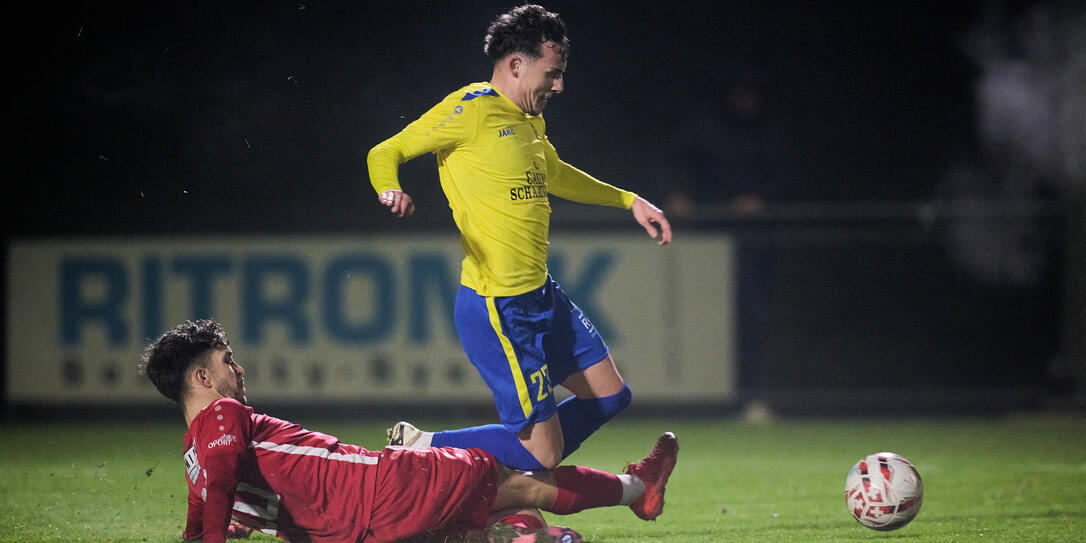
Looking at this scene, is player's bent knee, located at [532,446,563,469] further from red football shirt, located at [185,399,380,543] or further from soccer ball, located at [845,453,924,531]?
soccer ball, located at [845,453,924,531]

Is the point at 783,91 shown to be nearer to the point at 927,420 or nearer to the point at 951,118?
the point at 951,118

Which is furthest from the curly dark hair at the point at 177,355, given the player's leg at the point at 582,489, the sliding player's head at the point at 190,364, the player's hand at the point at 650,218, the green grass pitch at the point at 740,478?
the player's hand at the point at 650,218

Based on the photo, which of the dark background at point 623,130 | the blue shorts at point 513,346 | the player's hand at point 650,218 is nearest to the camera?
the blue shorts at point 513,346

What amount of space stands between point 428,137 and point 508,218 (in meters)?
0.39

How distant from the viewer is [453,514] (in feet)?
13.2

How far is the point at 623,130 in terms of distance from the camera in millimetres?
10172

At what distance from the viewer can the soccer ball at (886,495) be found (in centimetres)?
440

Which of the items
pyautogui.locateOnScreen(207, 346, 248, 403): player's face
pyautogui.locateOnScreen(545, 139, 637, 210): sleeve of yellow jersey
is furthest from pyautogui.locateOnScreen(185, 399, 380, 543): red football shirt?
pyautogui.locateOnScreen(545, 139, 637, 210): sleeve of yellow jersey

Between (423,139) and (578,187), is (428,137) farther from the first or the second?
(578,187)

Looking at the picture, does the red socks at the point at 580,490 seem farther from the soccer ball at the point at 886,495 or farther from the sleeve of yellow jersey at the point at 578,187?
the sleeve of yellow jersey at the point at 578,187

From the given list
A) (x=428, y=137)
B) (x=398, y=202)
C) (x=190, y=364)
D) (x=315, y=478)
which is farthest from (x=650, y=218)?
(x=190, y=364)

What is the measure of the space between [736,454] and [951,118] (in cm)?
554

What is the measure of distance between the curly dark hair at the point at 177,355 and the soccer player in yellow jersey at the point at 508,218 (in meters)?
0.85

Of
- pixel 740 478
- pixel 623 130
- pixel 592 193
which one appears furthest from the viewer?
pixel 623 130
